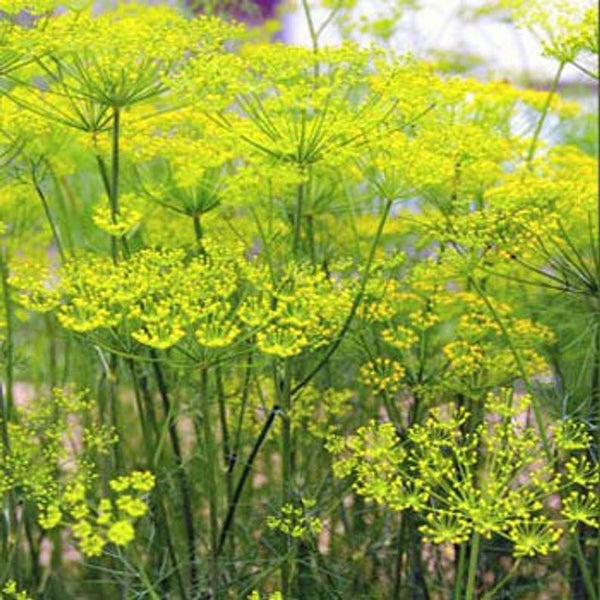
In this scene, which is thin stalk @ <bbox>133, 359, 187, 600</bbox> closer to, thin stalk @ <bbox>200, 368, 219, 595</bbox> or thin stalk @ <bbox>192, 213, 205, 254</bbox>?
thin stalk @ <bbox>200, 368, 219, 595</bbox>

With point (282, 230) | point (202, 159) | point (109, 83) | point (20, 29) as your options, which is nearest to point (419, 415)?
point (282, 230)

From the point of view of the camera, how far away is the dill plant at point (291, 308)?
1.63 m

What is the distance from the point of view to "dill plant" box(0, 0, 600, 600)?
1630 mm

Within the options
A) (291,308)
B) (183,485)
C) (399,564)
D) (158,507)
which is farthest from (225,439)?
(291,308)

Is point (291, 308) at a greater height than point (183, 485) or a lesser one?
greater

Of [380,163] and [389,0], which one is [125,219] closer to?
[380,163]

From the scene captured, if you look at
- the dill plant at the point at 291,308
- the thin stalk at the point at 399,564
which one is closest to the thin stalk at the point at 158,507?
the dill plant at the point at 291,308

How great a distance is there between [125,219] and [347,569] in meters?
0.78

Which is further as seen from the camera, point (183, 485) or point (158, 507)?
point (183, 485)

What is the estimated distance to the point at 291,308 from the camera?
66.7 inches

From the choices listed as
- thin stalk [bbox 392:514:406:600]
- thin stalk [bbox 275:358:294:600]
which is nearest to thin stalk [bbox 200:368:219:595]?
thin stalk [bbox 275:358:294:600]

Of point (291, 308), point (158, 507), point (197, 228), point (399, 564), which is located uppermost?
point (197, 228)

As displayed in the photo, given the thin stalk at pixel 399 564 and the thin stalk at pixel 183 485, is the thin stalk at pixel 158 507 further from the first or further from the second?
the thin stalk at pixel 399 564

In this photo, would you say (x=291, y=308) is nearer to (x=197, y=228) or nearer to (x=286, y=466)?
(x=286, y=466)
